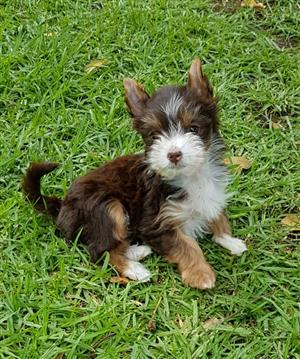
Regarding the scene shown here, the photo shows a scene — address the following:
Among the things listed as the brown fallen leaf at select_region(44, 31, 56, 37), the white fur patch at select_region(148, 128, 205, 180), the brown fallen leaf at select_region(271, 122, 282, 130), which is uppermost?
the white fur patch at select_region(148, 128, 205, 180)

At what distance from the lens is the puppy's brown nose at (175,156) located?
4145mm

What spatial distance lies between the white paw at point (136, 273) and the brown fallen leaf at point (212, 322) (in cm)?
48

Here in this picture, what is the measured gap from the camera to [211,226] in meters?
4.81

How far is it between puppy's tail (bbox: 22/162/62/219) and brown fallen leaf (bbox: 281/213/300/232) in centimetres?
153

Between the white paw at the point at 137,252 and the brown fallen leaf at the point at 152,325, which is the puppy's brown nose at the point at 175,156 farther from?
the brown fallen leaf at the point at 152,325

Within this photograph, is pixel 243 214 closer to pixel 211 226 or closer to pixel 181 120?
pixel 211 226

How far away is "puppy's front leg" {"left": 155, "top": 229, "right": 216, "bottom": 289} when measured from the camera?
4.46 metres

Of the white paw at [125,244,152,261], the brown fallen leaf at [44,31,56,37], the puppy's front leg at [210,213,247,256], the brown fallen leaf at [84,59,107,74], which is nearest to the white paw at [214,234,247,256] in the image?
the puppy's front leg at [210,213,247,256]

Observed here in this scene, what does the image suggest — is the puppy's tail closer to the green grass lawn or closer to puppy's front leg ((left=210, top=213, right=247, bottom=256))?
the green grass lawn

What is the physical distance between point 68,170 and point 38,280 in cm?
117

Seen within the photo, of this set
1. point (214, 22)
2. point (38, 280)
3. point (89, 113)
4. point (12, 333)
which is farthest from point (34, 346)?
point (214, 22)

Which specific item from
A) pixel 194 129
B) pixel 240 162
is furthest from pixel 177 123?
pixel 240 162

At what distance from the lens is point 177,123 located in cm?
420

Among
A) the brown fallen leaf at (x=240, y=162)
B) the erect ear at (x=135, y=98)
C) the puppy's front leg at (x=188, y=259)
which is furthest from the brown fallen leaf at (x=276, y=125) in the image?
the erect ear at (x=135, y=98)
